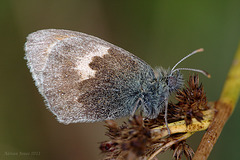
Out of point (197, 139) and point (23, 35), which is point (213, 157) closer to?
point (197, 139)

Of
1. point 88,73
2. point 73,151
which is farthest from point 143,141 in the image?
point 73,151

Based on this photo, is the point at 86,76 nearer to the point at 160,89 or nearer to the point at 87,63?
the point at 87,63

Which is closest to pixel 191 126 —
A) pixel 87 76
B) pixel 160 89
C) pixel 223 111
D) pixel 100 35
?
pixel 223 111

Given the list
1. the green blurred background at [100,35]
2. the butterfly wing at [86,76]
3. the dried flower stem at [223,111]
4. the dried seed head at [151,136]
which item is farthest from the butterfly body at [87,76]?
the green blurred background at [100,35]

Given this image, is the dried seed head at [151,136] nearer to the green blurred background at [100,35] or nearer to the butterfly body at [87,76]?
the butterfly body at [87,76]

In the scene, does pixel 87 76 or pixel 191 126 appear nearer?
pixel 191 126

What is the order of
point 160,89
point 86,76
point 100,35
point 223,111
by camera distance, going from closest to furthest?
point 223,111 → point 160,89 → point 86,76 → point 100,35
